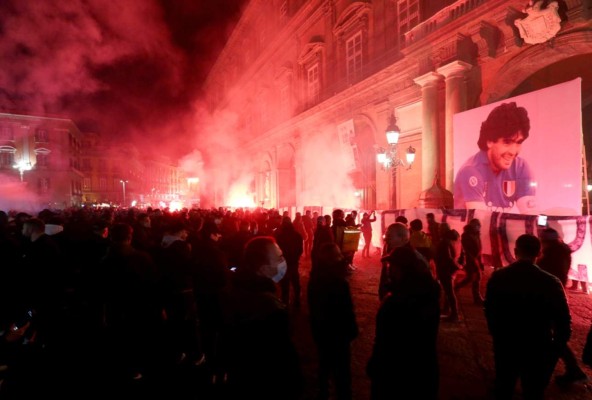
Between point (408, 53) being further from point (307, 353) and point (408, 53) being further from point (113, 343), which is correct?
point (113, 343)

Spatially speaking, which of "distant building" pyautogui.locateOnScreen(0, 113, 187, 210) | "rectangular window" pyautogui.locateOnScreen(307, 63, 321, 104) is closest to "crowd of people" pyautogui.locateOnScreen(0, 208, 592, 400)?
"rectangular window" pyautogui.locateOnScreen(307, 63, 321, 104)

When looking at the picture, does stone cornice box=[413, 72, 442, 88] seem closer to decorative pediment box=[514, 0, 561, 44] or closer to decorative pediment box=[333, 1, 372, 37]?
decorative pediment box=[514, 0, 561, 44]

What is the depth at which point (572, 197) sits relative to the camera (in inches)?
293

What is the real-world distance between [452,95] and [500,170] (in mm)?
2992

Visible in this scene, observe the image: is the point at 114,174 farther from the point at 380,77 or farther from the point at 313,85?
the point at 380,77

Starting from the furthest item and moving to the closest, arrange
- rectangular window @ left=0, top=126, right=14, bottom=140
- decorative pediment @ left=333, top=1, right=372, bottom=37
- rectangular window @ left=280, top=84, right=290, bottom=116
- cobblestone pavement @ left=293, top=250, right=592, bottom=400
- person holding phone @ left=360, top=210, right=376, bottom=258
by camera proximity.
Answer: rectangular window @ left=0, top=126, right=14, bottom=140 → rectangular window @ left=280, top=84, right=290, bottom=116 → decorative pediment @ left=333, top=1, right=372, bottom=37 → person holding phone @ left=360, top=210, right=376, bottom=258 → cobblestone pavement @ left=293, top=250, right=592, bottom=400

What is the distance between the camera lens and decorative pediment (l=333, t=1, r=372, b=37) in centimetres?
1638

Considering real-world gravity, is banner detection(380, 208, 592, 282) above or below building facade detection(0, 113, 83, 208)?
below

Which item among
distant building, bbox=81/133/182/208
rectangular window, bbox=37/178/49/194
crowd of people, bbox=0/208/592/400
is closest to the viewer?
crowd of people, bbox=0/208/592/400

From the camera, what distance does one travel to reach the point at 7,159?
47.8 m

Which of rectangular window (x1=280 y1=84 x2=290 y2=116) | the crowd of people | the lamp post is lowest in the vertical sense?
the crowd of people

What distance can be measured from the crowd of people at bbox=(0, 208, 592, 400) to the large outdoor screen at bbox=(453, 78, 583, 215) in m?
3.11

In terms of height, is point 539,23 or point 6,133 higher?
point 6,133

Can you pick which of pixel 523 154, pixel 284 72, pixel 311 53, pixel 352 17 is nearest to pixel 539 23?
pixel 523 154
